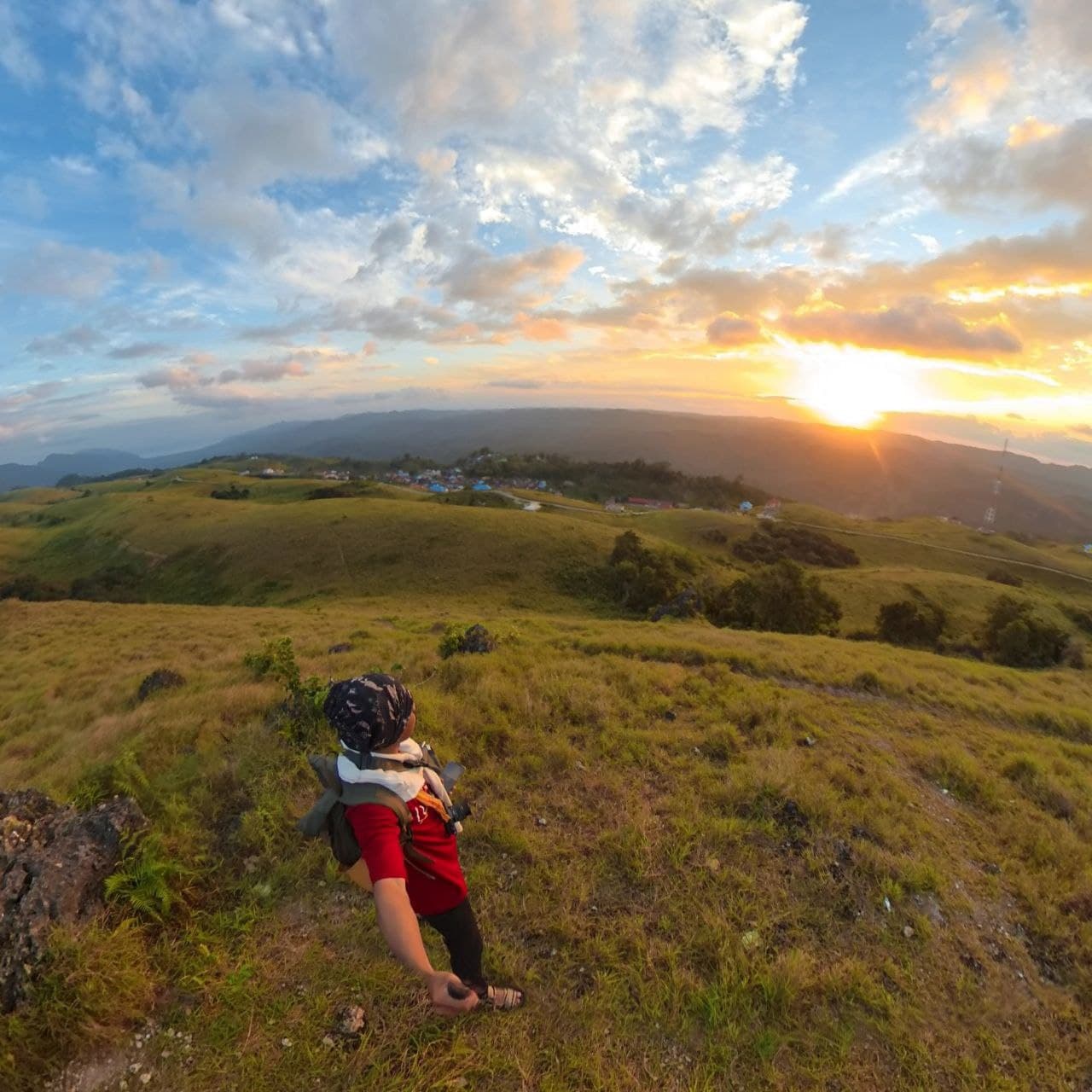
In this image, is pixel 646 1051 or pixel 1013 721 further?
pixel 1013 721

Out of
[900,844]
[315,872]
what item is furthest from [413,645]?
[900,844]

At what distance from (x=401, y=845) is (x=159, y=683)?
1275cm

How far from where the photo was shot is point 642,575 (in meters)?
42.5

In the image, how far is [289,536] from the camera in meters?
56.5

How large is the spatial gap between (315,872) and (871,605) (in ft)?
170

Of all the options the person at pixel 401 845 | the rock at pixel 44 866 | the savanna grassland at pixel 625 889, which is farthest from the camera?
the savanna grassland at pixel 625 889

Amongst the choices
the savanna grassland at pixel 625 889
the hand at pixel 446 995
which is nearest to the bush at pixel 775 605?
the savanna grassland at pixel 625 889

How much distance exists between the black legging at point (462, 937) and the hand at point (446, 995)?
45.4 inches

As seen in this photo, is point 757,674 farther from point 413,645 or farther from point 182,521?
point 182,521

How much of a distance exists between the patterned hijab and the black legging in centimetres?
153

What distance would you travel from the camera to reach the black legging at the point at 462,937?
4.12m

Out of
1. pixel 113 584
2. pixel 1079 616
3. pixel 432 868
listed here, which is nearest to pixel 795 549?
pixel 1079 616

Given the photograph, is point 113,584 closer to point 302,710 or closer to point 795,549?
point 302,710

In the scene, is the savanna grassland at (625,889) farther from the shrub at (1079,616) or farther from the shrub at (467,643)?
the shrub at (1079,616)
